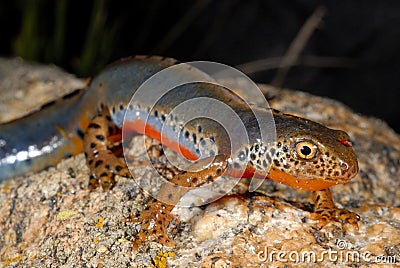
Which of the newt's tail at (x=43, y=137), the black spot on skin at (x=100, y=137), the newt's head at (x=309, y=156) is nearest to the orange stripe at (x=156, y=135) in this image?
the black spot on skin at (x=100, y=137)

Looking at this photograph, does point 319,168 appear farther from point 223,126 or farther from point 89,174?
point 89,174

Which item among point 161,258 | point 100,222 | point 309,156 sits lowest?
point 161,258

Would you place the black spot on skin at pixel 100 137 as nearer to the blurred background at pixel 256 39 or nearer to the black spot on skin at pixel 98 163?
the black spot on skin at pixel 98 163

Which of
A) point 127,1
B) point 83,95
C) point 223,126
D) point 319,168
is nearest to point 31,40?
point 127,1

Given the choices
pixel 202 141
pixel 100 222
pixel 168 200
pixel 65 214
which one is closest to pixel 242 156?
pixel 202 141

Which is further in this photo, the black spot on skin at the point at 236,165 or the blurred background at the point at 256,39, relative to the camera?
the blurred background at the point at 256,39

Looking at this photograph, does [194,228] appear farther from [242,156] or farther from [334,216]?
[334,216]

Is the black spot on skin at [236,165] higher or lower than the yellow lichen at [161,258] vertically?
higher
